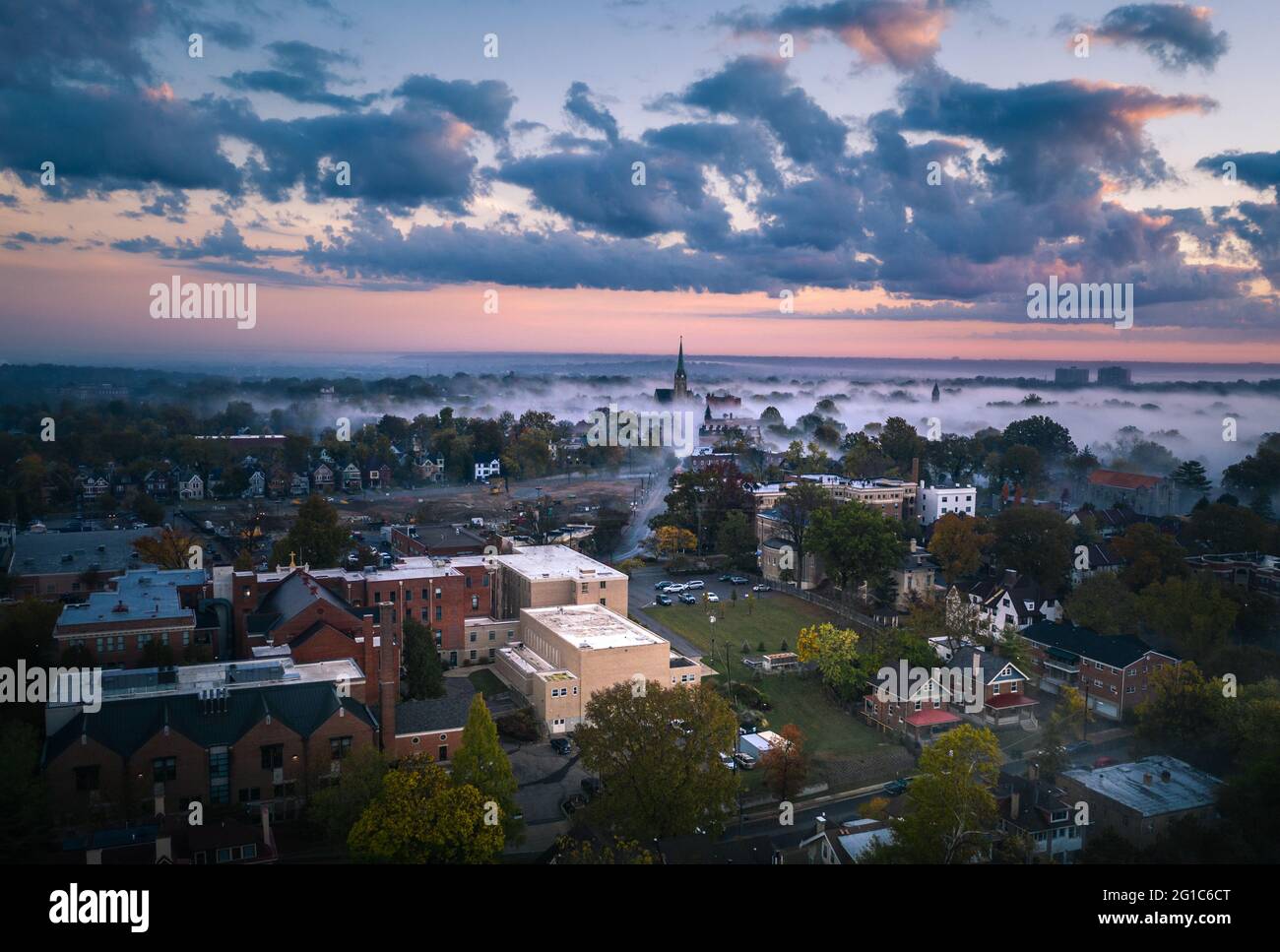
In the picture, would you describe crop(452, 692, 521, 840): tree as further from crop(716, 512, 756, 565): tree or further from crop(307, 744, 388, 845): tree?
crop(716, 512, 756, 565): tree

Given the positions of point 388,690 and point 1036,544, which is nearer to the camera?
point 388,690

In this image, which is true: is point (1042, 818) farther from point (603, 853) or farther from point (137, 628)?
point (137, 628)

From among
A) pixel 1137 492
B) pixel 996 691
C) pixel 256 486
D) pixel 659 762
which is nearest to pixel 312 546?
pixel 659 762

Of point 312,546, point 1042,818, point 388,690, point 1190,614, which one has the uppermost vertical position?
point 312,546

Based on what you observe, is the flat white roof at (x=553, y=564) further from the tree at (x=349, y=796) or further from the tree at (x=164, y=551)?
the tree at (x=349, y=796)

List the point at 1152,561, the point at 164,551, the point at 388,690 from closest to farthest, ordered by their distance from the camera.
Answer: the point at 388,690
the point at 1152,561
the point at 164,551

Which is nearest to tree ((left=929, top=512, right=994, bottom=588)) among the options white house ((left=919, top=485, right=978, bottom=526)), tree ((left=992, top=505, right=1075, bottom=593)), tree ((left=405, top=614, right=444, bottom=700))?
tree ((left=992, top=505, right=1075, bottom=593))
